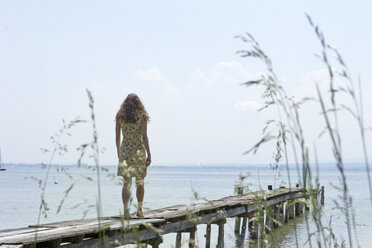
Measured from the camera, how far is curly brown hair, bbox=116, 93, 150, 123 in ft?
23.6

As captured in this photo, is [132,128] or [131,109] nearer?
[131,109]

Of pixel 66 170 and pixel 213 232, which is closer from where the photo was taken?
pixel 66 170

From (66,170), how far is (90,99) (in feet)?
1.94

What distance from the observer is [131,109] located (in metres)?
7.23

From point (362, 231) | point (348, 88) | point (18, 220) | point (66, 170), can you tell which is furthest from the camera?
point (18, 220)

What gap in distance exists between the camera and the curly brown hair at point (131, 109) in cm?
721

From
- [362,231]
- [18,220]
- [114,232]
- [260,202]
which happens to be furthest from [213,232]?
[260,202]

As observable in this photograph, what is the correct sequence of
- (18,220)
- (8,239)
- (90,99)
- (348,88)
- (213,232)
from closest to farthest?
(348,88) < (90,99) < (8,239) < (213,232) < (18,220)

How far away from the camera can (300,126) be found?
2.14m

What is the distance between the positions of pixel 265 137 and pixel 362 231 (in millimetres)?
18194

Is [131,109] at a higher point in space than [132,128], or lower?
higher

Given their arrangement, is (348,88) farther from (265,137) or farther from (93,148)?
(93,148)

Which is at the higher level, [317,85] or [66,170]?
[317,85]

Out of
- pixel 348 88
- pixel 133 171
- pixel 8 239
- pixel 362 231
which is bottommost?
pixel 362 231
